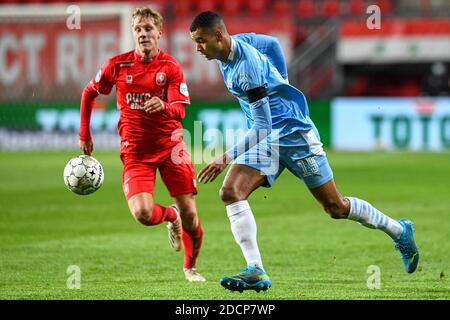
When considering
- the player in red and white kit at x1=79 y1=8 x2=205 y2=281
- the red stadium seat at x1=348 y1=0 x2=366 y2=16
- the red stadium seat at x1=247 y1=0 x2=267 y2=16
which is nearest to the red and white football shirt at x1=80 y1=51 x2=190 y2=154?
the player in red and white kit at x1=79 y1=8 x2=205 y2=281

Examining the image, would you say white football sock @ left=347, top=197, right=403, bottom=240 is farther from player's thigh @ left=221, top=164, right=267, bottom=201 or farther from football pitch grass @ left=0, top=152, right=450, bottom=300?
player's thigh @ left=221, top=164, right=267, bottom=201

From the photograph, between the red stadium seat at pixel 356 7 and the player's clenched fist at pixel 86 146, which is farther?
the red stadium seat at pixel 356 7

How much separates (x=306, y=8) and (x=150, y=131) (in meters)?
20.8

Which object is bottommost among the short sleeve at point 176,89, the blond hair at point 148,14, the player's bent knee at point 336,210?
the player's bent knee at point 336,210

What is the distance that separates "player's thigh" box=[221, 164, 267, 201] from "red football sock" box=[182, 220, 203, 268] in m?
0.97

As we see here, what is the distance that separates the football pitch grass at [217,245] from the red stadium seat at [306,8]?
1142 cm

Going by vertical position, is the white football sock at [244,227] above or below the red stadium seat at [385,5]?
below

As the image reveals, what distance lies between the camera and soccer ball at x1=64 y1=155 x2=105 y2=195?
7.43 meters

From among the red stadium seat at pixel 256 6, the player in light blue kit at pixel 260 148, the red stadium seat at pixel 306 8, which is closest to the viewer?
the player in light blue kit at pixel 260 148

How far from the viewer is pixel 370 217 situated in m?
7.06

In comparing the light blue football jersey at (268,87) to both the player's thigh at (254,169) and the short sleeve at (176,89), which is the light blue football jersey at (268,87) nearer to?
the player's thigh at (254,169)

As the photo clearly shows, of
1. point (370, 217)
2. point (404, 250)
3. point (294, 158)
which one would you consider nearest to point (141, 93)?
point (294, 158)

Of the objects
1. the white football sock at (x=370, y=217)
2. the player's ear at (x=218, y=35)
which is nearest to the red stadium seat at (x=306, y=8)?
the white football sock at (x=370, y=217)

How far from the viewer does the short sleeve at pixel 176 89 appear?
284 inches
